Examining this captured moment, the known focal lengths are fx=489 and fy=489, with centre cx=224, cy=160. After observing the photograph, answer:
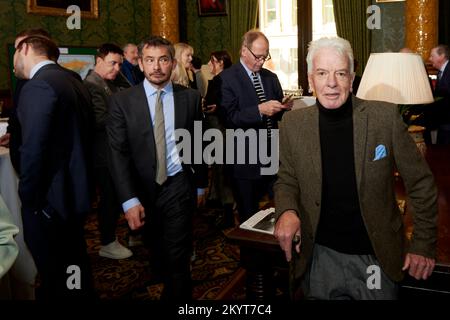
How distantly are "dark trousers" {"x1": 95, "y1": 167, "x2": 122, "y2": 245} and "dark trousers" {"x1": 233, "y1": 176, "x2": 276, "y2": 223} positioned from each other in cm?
101

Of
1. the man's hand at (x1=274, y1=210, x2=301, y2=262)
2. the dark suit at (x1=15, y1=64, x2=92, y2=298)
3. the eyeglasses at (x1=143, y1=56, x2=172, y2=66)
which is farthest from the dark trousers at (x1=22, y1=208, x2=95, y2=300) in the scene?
the man's hand at (x1=274, y1=210, x2=301, y2=262)

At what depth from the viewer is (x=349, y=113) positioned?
177cm

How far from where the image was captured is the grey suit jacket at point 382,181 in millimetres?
1684

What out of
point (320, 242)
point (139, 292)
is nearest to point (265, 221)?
point (320, 242)

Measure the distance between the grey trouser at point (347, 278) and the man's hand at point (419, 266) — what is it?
97 millimetres

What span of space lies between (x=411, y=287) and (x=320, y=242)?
0.37 meters

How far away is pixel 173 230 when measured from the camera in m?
2.81

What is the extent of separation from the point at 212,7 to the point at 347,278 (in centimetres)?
875

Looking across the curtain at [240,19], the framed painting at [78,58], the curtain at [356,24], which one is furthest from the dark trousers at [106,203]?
the curtain at [240,19]

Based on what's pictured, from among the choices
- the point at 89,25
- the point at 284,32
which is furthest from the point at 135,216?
the point at 284,32

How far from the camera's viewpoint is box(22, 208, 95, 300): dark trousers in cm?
267

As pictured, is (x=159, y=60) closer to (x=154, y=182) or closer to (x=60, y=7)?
(x=154, y=182)

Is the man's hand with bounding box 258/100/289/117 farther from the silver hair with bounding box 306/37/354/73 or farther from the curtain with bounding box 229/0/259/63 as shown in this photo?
the curtain with bounding box 229/0/259/63
